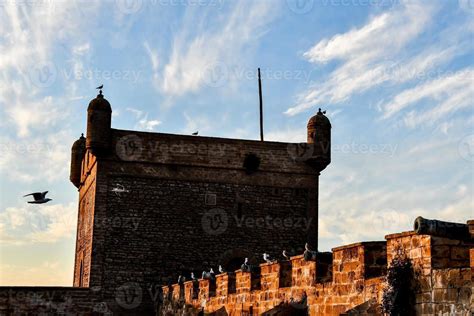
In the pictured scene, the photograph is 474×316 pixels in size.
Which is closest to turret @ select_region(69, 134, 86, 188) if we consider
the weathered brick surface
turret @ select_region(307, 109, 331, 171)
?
turret @ select_region(307, 109, 331, 171)

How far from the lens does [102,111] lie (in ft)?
78.3

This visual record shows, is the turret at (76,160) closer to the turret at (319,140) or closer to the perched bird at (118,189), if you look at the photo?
the perched bird at (118,189)

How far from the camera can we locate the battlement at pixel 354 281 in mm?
7590

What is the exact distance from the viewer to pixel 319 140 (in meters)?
25.2

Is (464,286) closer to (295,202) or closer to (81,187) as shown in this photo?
(295,202)

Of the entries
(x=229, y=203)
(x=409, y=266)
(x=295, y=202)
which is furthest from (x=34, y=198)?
(x=409, y=266)

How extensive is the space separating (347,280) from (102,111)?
15.8 meters

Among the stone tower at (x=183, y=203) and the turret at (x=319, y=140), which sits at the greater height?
the turret at (x=319, y=140)

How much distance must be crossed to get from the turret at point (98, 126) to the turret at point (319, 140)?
6.92 meters

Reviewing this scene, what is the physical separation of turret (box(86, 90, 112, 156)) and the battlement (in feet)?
31.7

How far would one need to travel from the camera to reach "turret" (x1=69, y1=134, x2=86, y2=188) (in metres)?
29.0

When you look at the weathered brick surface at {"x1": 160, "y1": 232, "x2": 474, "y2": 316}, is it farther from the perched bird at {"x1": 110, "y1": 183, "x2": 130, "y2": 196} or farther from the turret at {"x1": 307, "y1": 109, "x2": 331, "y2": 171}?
the turret at {"x1": 307, "y1": 109, "x2": 331, "y2": 171}

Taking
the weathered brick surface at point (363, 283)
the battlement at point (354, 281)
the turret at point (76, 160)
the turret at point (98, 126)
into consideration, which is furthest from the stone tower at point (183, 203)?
the weathered brick surface at point (363, 283)

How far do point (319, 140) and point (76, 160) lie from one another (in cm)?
1018
